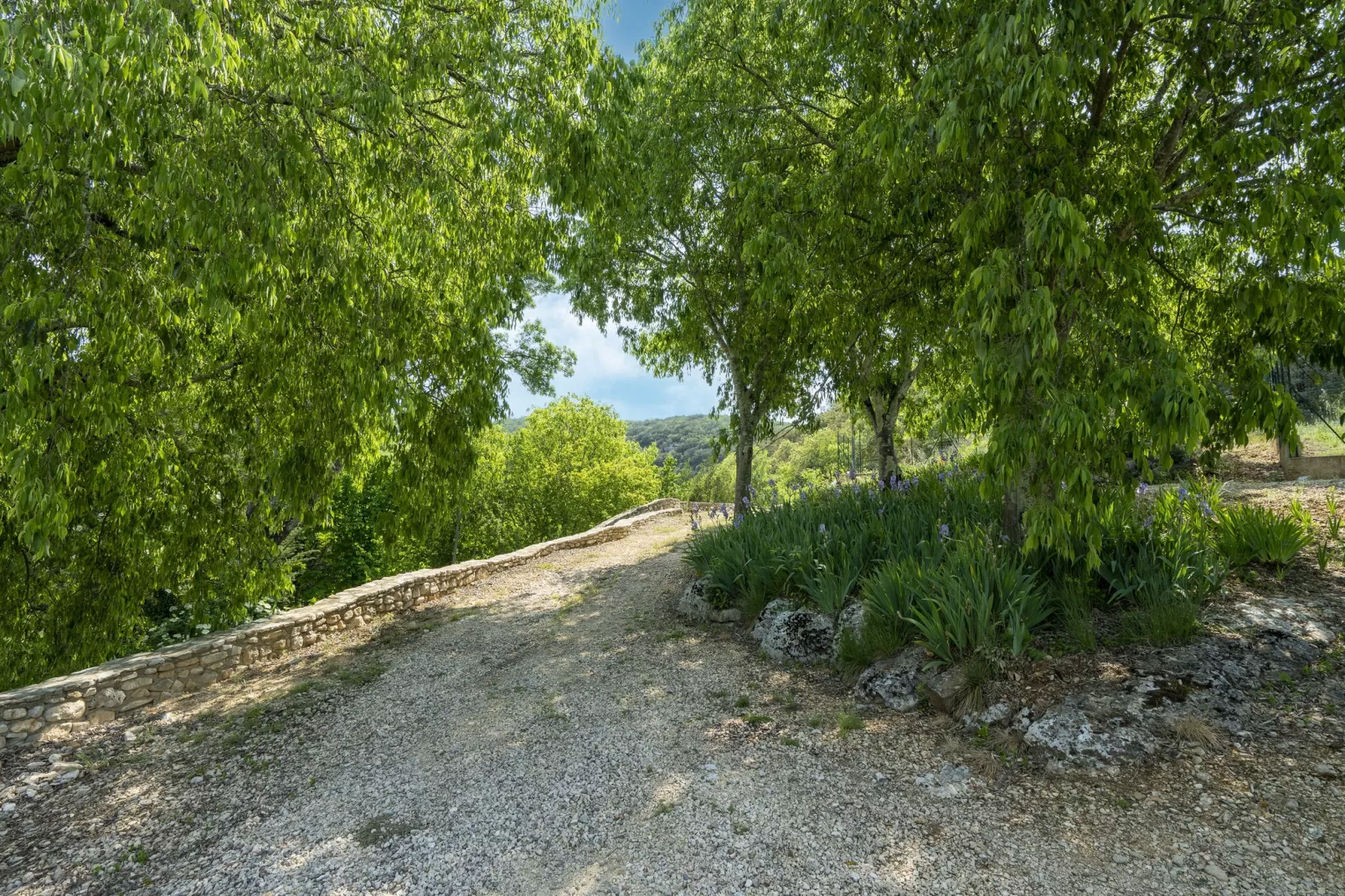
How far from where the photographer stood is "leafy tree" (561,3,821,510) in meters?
6.38

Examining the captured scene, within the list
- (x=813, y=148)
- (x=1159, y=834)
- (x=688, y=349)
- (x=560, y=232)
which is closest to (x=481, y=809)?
(x=1159, y=834)

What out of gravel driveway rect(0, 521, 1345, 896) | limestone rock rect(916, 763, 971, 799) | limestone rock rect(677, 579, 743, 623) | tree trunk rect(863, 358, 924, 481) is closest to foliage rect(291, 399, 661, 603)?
tree trunk rect(863, 358, 924, 481)

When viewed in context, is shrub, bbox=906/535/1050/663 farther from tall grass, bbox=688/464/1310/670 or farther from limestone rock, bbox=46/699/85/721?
limestone rock, bbox=46/699/85/721

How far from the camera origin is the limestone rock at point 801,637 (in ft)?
19.2

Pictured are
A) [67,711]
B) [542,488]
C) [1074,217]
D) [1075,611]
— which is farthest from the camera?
[542,488]

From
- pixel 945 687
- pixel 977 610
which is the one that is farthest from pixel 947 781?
pixel 977 610

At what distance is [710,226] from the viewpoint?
10.9 meters

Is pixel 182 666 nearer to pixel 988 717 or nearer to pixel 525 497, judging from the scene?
pixel 988 717

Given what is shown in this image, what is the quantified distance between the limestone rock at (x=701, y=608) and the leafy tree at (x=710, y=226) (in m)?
3.23

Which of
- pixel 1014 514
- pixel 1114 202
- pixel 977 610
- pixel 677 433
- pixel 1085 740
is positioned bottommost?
pixel 1085 740

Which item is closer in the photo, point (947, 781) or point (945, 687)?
point (947, 781)

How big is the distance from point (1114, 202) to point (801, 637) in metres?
4.11

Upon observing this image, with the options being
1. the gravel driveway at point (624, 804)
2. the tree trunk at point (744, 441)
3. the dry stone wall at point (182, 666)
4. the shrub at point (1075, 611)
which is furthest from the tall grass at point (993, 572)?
the dry stone wall at point (182, 666)

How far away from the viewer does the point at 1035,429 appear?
3750 mm
